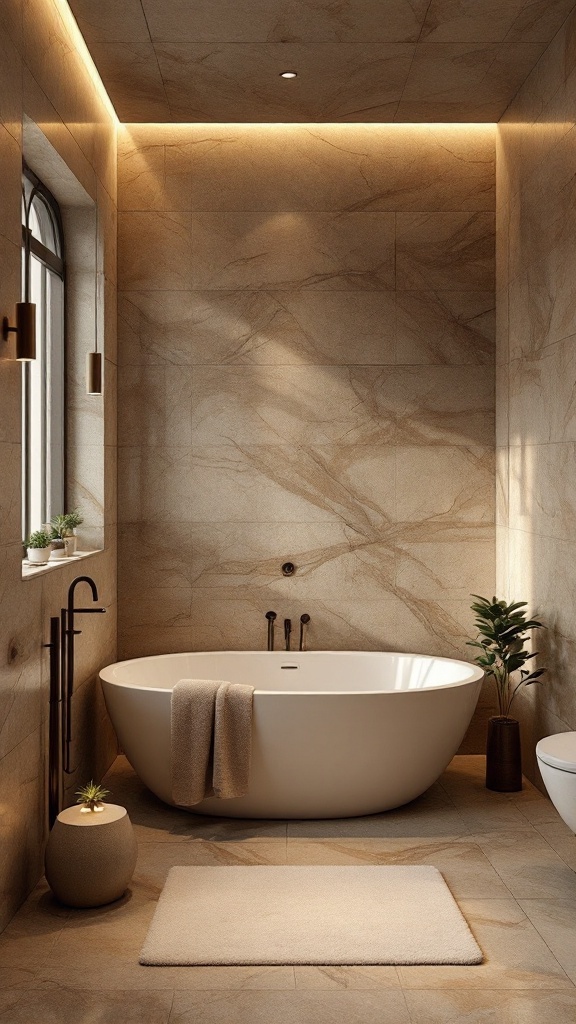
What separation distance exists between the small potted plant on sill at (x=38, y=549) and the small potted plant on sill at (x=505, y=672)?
2.04m

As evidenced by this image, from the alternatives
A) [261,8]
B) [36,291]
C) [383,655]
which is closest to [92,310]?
[36,291]

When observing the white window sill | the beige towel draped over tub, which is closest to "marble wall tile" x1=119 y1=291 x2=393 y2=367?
the white window sill

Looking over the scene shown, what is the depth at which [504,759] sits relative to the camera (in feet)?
14.7

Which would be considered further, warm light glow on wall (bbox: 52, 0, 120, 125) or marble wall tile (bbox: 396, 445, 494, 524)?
marble wall tile (bbox: 396, 445, 494, 524)

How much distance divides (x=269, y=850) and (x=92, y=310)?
8.45 ft

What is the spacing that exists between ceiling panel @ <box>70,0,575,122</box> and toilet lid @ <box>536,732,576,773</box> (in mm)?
2767

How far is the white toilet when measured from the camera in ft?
10.2

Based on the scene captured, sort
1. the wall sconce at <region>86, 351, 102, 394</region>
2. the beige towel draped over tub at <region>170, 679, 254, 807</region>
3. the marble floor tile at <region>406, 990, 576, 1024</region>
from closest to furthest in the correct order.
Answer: the marble floor tile at <region>406, 990, 576, 1024</region> → the beige towel draped over tub at <region>170, 679, 254, 807</region> → the wall sconce at <region>86, 351, 102, 394</region>

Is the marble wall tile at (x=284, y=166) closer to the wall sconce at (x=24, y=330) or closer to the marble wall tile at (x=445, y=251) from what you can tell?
the marble wall tile at (x=445, y=251)

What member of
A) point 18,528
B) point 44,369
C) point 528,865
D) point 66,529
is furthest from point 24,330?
point 528,865

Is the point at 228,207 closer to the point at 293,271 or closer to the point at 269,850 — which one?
the point at 293,271

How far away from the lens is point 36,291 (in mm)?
4316

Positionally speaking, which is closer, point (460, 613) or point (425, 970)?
point (425, 970)

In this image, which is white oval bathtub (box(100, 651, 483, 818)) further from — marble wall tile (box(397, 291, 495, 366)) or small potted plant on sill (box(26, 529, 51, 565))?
marble wall tile (box(397, 291, 495, 366))
